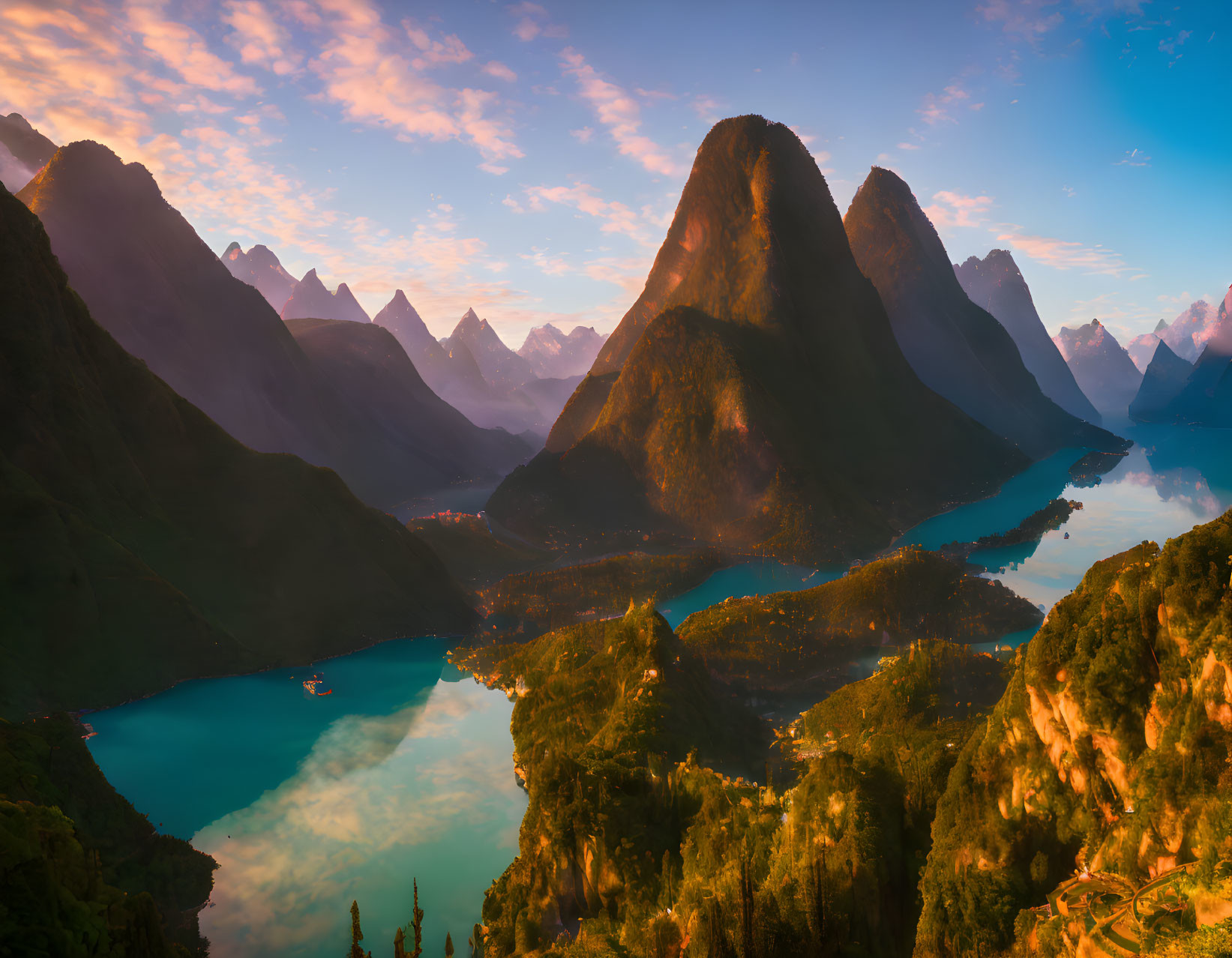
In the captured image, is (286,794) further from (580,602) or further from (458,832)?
(580,602)

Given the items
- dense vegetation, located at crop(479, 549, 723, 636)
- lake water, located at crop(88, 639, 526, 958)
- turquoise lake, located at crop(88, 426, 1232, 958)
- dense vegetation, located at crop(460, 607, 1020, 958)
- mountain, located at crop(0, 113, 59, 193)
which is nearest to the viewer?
dense vegetation, located at crop(460, 607, 1020, 958)

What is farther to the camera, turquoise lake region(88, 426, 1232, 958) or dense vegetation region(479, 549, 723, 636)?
dense vegetation region(479, 549, 723, 636)

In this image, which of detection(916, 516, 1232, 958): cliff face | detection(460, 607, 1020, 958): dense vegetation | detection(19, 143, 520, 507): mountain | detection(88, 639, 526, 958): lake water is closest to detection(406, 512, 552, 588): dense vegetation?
detection(88, 639, 526, 958): lake water

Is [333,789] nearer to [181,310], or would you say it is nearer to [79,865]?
[79,865]

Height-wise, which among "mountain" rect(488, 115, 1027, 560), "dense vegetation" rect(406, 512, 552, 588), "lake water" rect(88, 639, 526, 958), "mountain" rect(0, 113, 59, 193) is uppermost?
"mountain" rect(0, 113, 59, 193)

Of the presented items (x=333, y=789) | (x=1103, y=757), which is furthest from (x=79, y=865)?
(x=333, y=789)

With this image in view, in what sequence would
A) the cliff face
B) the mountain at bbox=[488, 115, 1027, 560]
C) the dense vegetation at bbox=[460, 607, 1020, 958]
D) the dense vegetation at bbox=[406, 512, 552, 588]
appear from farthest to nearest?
the mountain at bbox=[488, 115, 1027, 560] → the dense vegetation at bbox=[406, 512, 552, 588] → the dense vegetation at bbox=[460, 607, 1020, 958] → the cliff face

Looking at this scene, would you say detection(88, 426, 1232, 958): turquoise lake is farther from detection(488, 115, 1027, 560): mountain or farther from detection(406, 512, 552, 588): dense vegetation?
detection(488, 115, 1027, 560): mountain
